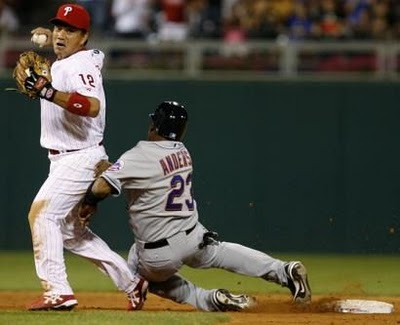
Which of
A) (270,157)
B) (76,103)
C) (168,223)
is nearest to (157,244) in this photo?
(168,223)

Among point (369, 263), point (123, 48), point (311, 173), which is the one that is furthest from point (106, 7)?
point (369, 263)

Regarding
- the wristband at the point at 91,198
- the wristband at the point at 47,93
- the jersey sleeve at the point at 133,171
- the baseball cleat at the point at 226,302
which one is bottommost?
the baseball cleat at the point at 226,302

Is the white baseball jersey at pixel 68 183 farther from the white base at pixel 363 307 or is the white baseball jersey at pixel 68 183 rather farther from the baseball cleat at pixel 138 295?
the white base at pixel 363 307

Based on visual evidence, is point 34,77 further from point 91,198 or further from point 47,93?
point 91,198

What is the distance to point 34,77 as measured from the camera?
6953 millimetres

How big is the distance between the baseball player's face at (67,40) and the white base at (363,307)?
2506 millimetres

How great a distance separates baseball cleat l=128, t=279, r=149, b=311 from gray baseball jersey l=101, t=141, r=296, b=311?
68 mm

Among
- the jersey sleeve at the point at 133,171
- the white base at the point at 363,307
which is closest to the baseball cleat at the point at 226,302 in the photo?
the white base at the point at 363,307

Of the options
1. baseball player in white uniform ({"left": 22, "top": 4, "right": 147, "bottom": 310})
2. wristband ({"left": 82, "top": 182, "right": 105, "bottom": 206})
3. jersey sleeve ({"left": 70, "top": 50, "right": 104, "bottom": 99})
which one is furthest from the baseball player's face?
wristband ({"left": 82, "top": 182, "right": 105, "bottom": 206})

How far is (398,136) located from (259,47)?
199cm

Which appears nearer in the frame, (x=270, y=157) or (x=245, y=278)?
(x=245, y=278)

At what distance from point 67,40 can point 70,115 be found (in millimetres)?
503

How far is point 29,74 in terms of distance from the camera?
6.99 m

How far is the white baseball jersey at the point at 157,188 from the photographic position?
714 centimetres
